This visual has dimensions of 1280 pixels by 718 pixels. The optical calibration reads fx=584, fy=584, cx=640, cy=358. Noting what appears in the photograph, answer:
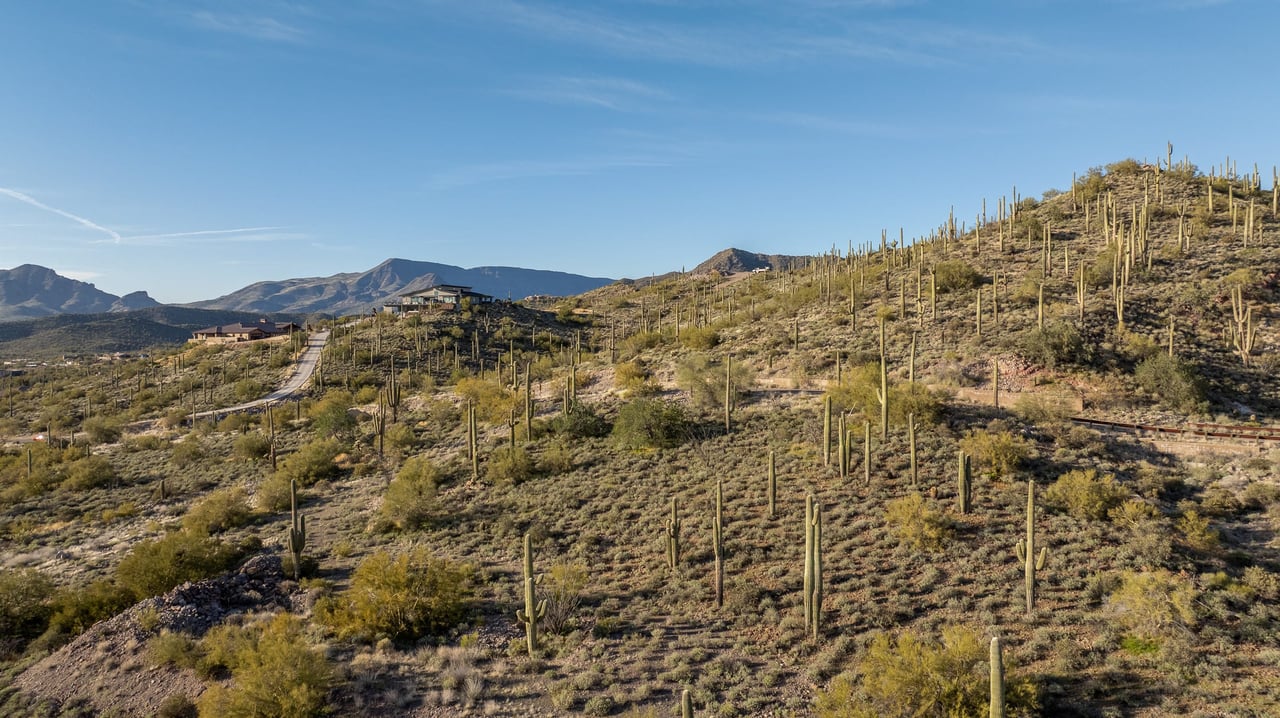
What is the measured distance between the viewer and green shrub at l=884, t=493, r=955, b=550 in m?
14.8

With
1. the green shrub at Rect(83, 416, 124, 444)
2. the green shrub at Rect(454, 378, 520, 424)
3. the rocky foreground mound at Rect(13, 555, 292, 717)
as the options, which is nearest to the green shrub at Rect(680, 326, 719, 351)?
the green shrub at Rect(454, 378, 520, 424)

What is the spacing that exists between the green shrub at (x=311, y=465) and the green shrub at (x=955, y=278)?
33943mm

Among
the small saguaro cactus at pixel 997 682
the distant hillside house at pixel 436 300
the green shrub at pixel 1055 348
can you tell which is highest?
the distant hillside house at pixel 436 300

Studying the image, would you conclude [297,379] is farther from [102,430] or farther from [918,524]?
[918,524]

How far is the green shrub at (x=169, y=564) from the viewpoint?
15297 millimetres

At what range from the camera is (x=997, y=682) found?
7902mm

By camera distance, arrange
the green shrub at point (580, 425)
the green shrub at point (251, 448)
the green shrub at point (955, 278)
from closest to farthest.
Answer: the green shrub at point (580, 425) < the green shrub at point (251, 448) < the green shrub at point (955, 278)

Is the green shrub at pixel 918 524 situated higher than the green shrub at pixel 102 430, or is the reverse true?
the green shrub at pixel 918 524

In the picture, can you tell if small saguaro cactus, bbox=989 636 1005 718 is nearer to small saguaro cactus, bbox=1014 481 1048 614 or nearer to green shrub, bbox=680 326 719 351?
small saguaro cactus, bbox=1014 481 1048 614

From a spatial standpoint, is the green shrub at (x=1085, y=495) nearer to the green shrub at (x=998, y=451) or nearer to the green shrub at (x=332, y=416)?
the green shrub at (x=998, y=451)

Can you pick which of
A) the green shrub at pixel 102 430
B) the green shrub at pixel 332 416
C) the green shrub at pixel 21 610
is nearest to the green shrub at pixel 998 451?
the green shrub at pixel 21 610

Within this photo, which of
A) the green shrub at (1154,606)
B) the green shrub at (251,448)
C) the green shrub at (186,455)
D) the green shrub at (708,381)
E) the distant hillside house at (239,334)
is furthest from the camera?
the distant hillside house at (239,334)

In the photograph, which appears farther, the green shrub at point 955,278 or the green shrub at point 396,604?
the green shrub at point 955,278

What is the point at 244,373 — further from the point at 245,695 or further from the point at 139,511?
the point at 245,695
